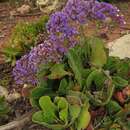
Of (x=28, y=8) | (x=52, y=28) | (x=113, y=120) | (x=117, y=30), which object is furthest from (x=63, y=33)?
(x=28, y=8)

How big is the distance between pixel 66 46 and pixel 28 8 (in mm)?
3261

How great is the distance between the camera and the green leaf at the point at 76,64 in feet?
10.5

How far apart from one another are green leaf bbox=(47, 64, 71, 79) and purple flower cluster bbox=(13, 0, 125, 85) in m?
0.06

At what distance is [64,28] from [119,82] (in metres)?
0.58

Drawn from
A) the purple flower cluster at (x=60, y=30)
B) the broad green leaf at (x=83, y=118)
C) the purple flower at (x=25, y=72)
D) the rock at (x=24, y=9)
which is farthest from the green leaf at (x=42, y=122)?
the rock at (x=24, y=9)

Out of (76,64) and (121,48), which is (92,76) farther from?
(121,48)

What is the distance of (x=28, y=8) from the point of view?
21.1ft

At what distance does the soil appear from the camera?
12.7 ft

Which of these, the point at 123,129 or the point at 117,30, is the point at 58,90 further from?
the point at 117,30

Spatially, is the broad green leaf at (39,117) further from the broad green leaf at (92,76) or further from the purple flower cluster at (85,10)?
the purple flower cluster at (85,10)

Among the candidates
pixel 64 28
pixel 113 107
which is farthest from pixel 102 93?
pixel 64 28

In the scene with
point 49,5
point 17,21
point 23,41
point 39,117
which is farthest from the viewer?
point 49,5

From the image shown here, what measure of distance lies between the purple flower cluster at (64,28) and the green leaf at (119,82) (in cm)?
40

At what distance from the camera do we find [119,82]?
10.9 ft
